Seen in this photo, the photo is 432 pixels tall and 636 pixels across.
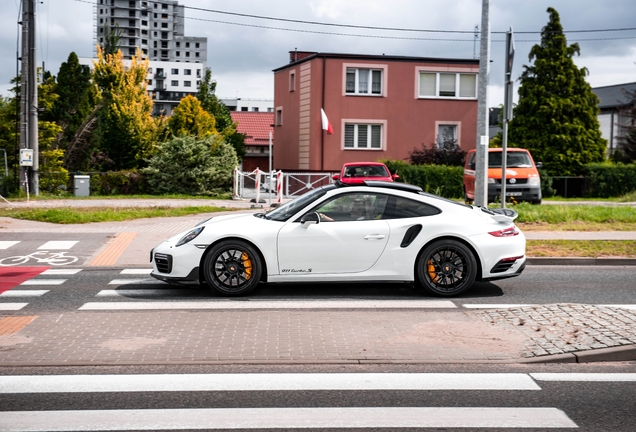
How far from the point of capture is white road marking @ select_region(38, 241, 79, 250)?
14312mm

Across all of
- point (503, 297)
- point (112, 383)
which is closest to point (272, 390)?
point (112, 383)

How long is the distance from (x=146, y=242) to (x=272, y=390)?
391 inches

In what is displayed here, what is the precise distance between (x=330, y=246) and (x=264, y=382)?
12.4ft

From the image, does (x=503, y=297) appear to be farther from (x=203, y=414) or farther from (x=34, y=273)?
(x=34, y=273)

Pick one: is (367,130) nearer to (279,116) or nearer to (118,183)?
(279,116)

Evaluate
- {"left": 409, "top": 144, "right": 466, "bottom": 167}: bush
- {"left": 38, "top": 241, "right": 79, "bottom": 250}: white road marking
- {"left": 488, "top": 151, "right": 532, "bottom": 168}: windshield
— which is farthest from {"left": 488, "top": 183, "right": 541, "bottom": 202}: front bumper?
{"left": 38, "top": 241, "right": 79, "bottom": 250}: white road marking

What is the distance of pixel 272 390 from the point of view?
18.4 feet

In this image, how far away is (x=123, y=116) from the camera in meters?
48.0

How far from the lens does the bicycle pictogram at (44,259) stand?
41.8 feet

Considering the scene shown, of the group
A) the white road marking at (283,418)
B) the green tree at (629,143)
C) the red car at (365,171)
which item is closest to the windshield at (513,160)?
the red car at (365,171)

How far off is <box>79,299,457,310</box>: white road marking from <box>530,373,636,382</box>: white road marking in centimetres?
287

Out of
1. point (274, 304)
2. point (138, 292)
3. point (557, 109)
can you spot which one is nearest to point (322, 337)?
point (274, 304)

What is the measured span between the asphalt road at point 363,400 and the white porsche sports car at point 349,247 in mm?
3260

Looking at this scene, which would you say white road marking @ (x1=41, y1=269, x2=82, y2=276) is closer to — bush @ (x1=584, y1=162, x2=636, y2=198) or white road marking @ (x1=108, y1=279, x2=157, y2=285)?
white road marking @ (x1=108, y1=279, x2=157, y2=285)
